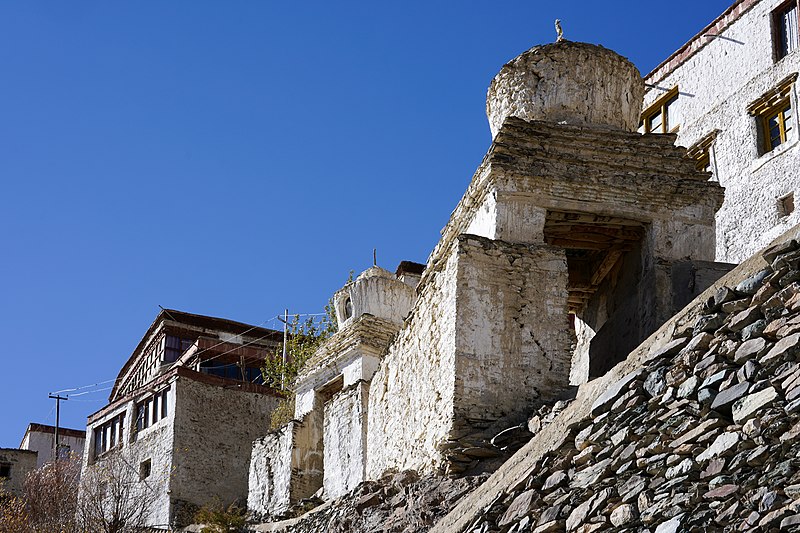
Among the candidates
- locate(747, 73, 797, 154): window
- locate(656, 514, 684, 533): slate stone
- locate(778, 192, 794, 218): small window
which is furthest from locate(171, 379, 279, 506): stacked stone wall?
locate(656, 514, 684, 533): slate stone

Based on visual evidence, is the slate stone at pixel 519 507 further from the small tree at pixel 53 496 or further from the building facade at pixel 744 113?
the building facade at pixel 744 113

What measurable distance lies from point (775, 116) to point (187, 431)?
14.3 meters

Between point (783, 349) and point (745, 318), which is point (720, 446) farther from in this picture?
point (745, 318)

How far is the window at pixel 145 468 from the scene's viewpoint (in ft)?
109

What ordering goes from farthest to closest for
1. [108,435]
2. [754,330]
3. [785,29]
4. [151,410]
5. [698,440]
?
[108,435], [151,410], [785,29], [754,330], [698,440]

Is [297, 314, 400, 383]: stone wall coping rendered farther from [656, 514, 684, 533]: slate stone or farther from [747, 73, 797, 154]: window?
[656, 514, 684, 533]: slate stone

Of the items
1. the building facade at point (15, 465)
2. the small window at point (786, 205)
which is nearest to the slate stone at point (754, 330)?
the small window at point (786, 205)

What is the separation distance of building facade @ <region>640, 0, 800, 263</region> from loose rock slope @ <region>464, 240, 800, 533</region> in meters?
17.6

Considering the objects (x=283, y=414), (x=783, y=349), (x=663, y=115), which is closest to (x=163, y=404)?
(x=283, y=414)

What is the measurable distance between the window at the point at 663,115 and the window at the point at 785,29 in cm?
337

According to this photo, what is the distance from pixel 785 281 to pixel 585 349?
27.6 feet

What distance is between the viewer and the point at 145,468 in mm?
33406

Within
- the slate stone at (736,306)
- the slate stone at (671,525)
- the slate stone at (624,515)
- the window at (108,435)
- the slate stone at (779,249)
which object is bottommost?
the slate stone at (671,525)

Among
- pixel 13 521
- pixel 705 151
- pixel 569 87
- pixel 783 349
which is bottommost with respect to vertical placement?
pixel 783 349
